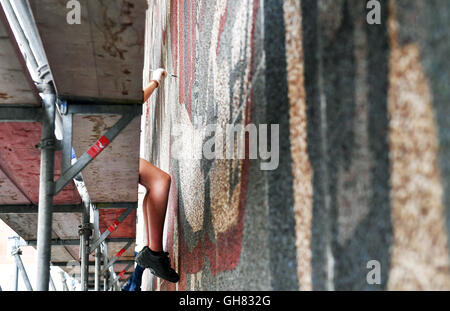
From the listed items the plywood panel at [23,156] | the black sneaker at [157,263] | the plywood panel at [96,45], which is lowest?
the black sneaker at [157,263]

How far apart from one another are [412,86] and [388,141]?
115mm

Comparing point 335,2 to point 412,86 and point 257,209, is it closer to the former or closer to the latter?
point 412,86

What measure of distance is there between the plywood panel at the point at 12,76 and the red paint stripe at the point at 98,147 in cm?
46

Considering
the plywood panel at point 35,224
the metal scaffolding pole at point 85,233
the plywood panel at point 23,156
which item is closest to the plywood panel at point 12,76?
the plywood panel at point 23,156

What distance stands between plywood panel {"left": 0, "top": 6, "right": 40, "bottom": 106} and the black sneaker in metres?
1.35

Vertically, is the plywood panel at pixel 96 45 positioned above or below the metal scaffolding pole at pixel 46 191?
above

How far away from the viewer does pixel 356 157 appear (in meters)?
1.15

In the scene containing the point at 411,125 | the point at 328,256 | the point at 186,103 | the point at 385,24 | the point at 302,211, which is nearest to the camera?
the point at 411,125

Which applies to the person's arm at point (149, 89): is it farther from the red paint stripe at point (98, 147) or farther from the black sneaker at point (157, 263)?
the black sneaker at point (157, 263)

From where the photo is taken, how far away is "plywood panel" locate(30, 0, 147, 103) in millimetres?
2424

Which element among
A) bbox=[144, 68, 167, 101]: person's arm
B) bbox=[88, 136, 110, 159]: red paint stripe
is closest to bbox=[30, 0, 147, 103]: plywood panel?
bbox=[88, 136, 110, 159]: red paint stripe

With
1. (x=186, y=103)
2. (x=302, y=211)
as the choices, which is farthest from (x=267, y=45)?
(x=186, y=103)

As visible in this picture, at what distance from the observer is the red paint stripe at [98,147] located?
4016 millimetres

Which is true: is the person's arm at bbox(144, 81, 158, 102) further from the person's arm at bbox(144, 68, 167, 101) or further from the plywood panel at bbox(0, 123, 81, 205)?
the plywood panel at bbox(0, 123, 81, 205)
